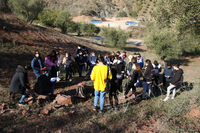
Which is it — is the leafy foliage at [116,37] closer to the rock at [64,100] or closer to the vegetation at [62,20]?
the vegetation at [62,20]

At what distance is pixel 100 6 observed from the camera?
127 metres

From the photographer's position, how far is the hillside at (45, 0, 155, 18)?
384 ft

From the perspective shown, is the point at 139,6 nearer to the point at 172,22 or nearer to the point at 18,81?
the point at 172,22

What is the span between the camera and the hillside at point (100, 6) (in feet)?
384

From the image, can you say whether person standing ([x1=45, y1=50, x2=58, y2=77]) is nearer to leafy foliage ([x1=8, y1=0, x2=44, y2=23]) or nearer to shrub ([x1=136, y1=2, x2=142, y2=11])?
leafy foliage ([x1=8, y1=0, x2=44, y2=23])

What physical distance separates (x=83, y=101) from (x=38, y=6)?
22138 millimetres

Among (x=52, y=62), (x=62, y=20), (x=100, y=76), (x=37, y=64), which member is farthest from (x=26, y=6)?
(x=100, y=76)

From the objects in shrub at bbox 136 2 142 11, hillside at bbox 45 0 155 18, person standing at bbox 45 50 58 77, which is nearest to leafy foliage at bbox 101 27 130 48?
person standing at bbox 45 50 58 77

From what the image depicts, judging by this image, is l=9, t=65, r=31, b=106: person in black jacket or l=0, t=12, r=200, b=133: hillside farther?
l=9, t=65, r=31, b=106: person in black jacket

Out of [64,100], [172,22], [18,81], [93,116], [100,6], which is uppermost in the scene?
[100,6]

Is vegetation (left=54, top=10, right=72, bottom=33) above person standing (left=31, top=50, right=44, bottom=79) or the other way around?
above

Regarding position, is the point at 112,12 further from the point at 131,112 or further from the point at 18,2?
the point at 131,112

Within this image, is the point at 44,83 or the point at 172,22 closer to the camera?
the point at 44,83

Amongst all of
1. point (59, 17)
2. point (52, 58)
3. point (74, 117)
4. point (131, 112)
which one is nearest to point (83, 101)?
point (74, 117)
